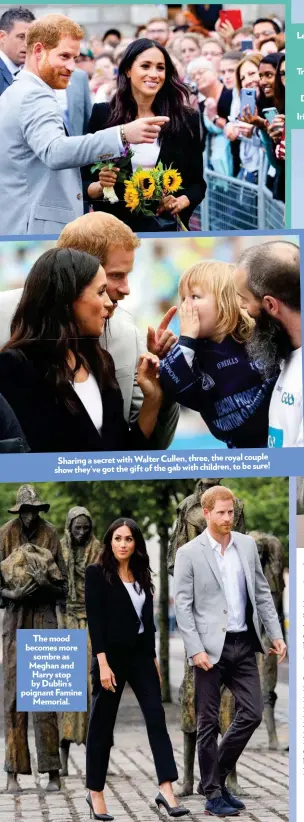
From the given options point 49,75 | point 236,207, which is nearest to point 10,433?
point 236,207

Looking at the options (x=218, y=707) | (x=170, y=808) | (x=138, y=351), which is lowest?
(x=170, y=808)

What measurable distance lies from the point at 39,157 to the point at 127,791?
2.81 meters

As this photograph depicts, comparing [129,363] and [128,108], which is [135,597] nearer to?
[129,363]

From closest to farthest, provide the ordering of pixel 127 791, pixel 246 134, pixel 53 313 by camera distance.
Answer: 1. pixel 53 313
2. pixel 127 791
3. pixel 246 134

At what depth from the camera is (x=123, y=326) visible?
7156 mm

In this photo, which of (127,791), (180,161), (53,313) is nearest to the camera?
(53,313)

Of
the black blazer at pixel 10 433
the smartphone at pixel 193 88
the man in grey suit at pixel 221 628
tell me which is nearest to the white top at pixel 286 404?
the man in grey suit at pixel 221 628

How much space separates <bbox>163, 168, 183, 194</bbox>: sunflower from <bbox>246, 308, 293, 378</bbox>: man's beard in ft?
2.40

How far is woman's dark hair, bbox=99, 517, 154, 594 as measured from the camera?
280 inches

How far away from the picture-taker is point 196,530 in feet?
23.7

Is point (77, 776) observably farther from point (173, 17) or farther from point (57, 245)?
point (173, 17)

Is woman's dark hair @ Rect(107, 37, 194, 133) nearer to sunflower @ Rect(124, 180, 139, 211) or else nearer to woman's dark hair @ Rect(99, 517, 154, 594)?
sunflower @ Rect(124, 180, 139, 211)

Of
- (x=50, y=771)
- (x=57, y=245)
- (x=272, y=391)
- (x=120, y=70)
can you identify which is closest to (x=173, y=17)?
(x=120, y=70)

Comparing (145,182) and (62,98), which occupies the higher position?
(62,98)
